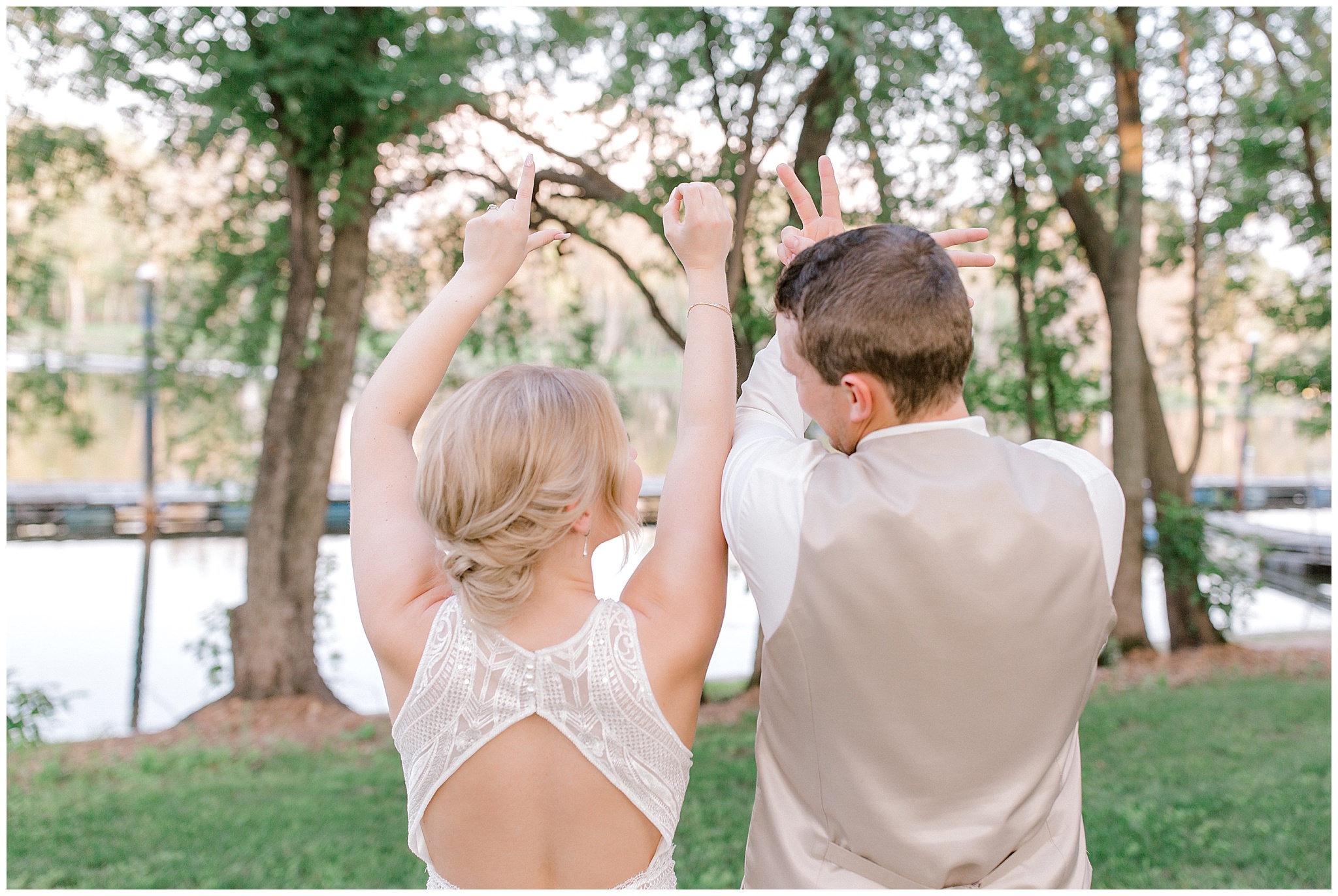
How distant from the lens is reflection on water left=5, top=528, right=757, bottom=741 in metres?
7.73

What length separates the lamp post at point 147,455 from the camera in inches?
315

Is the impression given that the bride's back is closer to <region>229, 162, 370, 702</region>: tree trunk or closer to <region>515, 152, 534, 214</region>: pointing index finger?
<region>515, 152, 534, 214</region>: pointing index finger

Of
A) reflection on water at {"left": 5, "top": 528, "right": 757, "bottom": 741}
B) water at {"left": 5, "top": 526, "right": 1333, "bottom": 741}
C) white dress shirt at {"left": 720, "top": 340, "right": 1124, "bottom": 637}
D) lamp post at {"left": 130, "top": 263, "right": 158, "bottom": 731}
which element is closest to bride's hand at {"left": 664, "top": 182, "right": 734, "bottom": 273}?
white dress shirt at {"left": 720, "top": 340, "right": 1124, "bottom": 637}

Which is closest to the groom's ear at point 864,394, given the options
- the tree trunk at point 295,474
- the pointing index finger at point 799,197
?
the pointing index finger at point 799,197

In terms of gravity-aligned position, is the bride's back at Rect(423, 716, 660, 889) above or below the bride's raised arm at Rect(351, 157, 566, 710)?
below

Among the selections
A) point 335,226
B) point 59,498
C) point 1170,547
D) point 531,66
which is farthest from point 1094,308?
point 59,498

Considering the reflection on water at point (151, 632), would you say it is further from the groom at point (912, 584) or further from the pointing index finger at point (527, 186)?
the groom at point (912, 584)

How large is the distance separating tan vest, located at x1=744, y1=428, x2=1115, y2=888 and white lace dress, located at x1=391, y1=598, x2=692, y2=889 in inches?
7.2

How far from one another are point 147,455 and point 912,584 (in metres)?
14.8

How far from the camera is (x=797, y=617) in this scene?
1112mm

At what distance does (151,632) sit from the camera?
11.1 meters

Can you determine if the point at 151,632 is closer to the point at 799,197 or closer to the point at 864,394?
the point at 799,197

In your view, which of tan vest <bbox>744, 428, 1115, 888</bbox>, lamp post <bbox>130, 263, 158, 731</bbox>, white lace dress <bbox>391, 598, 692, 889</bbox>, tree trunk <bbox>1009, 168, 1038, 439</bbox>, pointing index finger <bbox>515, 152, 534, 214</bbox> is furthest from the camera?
lamp post <bbox>130, 263, 158, 731</bbox>

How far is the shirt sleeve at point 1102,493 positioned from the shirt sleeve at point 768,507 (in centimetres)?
31
